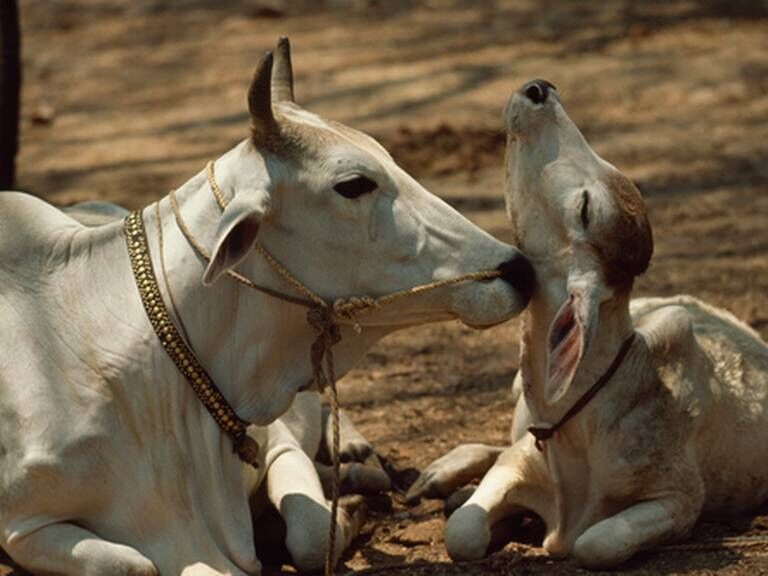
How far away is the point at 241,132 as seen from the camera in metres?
10.7

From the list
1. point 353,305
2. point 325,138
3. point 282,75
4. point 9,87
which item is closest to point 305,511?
point 353,305

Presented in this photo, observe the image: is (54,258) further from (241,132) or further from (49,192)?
(241,132)

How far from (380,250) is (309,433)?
1.24m

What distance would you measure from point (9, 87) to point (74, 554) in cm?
415

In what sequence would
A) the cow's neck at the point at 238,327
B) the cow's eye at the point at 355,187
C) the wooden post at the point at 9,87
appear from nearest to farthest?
the cow's eye at the point at 355,187 → the cow's neck at the point at 238,327 → the wooden post at the point at 9,87

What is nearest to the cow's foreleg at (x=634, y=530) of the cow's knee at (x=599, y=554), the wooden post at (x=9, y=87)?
the cow's knee at (x=599, y=554)

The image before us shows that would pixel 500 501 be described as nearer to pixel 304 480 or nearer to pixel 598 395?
pixel 598 395

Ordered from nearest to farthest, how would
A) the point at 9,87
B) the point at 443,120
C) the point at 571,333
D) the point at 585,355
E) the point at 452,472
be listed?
the point at 571,333 → the point at 585,355 → the point at 452,472 → the point at 9,87 → the point at 443,120

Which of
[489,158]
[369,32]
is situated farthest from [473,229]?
[369,32]

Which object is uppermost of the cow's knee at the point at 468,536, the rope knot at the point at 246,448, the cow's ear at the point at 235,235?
the cow's ear at the point at 235,235

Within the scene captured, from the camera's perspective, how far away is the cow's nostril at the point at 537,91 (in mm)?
5203

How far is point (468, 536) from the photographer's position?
5.29m

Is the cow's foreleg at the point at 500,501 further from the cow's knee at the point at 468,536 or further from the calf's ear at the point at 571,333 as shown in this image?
the calf's ear at the point at 571,333

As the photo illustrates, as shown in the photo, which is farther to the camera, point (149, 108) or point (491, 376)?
Result: point (149, 108)
